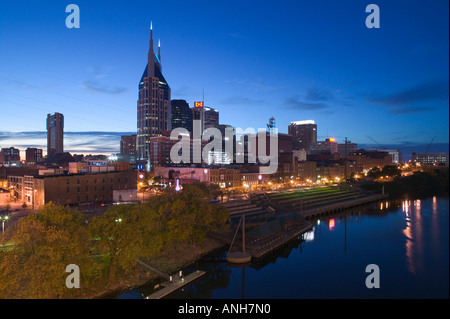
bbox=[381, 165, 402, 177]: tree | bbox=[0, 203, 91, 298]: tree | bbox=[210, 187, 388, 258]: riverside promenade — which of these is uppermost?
bbox=[381, 165, 402, 177]: tree

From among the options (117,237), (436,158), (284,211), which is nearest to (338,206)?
(284,211)

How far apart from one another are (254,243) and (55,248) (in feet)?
69.7

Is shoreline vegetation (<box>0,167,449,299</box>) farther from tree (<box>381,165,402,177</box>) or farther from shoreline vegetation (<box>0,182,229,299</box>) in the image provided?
tree (<box>381,165,402,177</box>)

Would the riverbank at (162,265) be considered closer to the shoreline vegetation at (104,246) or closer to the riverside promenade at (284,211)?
the shoreline vegetation at (104,246)

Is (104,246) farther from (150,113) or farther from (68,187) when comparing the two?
(150,113)

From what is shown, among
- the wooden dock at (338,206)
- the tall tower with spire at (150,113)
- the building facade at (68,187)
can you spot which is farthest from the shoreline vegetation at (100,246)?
the tall tower with spire at (150,113)

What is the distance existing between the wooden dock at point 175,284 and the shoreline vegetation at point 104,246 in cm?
208

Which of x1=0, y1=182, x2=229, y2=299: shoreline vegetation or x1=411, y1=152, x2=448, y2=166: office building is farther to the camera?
x1=0, y1=182, x2=229, y2=299: shoreline vegetation

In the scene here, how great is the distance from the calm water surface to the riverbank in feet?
2.92

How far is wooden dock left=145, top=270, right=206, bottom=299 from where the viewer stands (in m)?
20.8

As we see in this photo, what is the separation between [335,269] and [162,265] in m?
16.9

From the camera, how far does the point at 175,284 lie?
2250 cm

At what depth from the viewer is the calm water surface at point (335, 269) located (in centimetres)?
2291

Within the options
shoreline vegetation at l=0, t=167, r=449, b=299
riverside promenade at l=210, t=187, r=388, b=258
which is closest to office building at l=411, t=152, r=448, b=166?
shoreline vegetation at l=0, t=167, r=449, b=299
